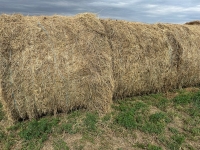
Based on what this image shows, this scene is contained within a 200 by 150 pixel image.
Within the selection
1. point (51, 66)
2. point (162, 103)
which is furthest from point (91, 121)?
point (162, 103)

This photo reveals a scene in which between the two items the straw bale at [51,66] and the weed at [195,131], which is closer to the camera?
the straw bale at [51,66]

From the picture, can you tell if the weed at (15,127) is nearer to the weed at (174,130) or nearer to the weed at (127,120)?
the weed at (127,120)

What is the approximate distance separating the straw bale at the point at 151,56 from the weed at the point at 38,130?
7.75ft

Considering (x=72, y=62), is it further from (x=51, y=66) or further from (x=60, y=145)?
(x=60, y=145)

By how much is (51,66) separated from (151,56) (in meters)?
3.38

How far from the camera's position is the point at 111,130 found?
17.7 ft

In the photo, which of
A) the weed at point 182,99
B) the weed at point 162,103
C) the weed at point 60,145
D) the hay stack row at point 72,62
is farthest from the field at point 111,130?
the weed at point 182,99

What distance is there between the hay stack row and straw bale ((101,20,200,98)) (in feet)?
0.10

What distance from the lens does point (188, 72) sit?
839 centimetres

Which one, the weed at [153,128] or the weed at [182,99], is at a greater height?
the weed at [182,99]

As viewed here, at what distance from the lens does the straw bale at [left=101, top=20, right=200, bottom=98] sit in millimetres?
6758

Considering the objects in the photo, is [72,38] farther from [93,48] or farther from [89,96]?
[89,96]

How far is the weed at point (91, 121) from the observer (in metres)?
5.34

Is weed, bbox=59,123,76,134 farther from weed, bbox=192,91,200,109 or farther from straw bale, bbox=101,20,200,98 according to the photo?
weed, bbox=192,91,200,109
